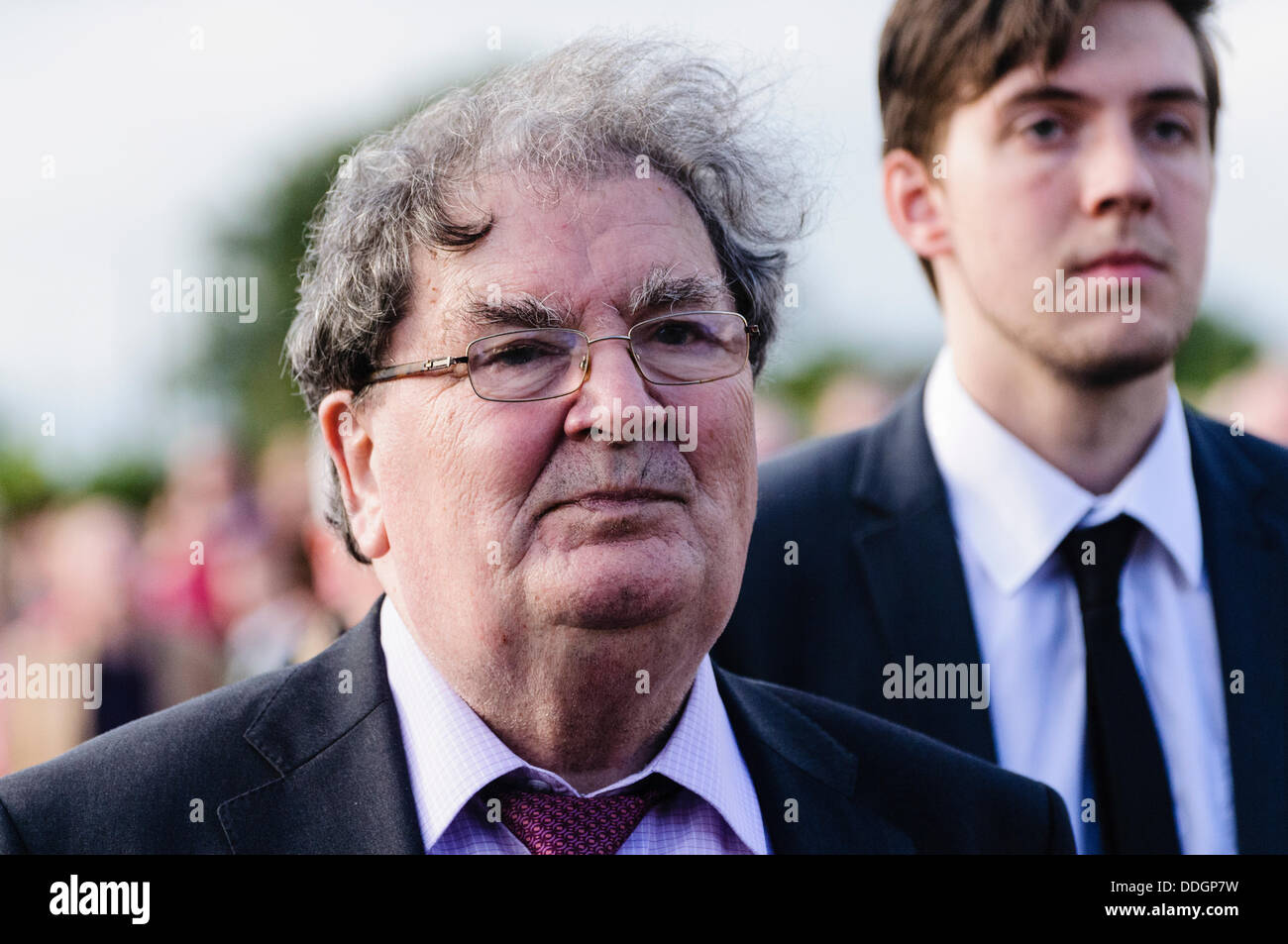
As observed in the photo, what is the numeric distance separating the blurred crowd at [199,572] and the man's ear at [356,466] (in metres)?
0.16

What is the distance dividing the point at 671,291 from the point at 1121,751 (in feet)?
3.83

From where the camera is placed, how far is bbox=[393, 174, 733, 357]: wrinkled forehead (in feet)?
6.47

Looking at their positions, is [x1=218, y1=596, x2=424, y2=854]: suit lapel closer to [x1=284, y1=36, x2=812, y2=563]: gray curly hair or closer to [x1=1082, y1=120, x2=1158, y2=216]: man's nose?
[x1=284, y1=36, x2=812, y2=563]: gray curly hair

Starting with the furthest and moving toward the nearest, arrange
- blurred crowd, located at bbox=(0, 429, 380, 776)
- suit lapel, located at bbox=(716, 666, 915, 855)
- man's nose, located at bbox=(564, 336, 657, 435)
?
1. blurred crowd, located at bbox=(0, 429, 380, 776)
2. suit lapel, located at bbox=(716, 666, 915, 855)
3. man's nose, located at bbox=(564, 336, 657, 435)

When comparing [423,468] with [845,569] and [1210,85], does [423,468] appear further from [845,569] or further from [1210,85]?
[1210,85]

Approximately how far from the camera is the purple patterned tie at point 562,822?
6.81 ft

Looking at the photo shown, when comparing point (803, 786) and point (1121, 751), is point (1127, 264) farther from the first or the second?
point (803, 786)

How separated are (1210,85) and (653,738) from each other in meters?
1.57

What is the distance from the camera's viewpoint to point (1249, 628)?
94.2 inches

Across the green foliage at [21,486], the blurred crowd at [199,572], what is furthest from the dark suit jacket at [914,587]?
the green foliage at [21,486]

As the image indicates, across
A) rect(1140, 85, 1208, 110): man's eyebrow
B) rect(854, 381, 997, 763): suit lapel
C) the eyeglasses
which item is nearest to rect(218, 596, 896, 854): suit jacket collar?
rect(854, 381, 997, 763): suit lapel

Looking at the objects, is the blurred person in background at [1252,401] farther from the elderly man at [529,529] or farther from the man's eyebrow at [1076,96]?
the elderly man at [529,529]

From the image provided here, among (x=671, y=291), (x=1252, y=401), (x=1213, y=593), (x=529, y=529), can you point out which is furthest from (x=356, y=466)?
(x=1252, y=401)

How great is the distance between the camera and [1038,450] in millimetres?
2461
